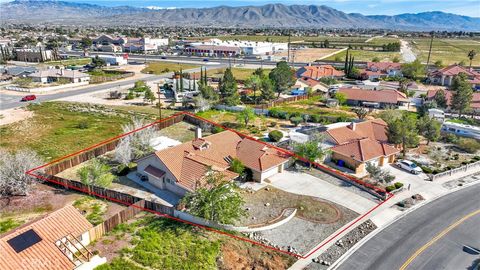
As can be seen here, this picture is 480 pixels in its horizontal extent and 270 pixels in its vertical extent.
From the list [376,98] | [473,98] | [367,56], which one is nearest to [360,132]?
[376,98]

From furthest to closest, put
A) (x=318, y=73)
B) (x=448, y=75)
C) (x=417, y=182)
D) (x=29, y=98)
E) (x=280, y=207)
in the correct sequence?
1. (x=318, y=73)
2. (x=448, y=75)
3. (x=29, y=98)
4. (x=417, y=182)
5. (x=280, y=207)

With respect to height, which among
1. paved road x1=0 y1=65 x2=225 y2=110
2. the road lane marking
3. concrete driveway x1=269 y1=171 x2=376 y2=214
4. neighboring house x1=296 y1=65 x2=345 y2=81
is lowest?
the road lane marking

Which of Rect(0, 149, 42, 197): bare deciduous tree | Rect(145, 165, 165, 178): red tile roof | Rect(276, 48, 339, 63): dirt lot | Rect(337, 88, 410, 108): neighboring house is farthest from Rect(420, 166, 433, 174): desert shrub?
Rect(276, 48, 339, 63): dirt lot

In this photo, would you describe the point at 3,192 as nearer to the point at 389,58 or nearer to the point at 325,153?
the point at 325,153

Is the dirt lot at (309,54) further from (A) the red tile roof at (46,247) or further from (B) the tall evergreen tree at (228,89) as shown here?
(A) the red tile roof at (46,247)

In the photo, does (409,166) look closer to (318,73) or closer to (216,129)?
(216,129)

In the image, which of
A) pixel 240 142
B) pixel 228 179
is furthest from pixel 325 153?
pixel 228 179

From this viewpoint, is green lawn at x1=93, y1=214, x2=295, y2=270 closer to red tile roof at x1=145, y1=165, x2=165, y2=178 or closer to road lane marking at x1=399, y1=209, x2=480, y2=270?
red tile roof at x1=145, y1=165, x2=165, y2=178
